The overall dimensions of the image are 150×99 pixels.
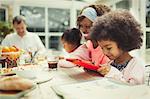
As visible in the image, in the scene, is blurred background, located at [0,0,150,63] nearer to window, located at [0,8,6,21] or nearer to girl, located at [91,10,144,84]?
window, located at [0,8,6,21]

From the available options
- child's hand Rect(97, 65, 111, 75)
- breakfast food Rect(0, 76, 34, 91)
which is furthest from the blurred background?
breakfast food Rect(0, 76, 34, 91)

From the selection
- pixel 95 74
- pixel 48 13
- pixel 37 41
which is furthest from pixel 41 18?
pixel 95 74

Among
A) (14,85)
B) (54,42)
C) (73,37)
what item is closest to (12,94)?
(14,85)

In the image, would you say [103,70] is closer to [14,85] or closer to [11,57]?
[14,85]

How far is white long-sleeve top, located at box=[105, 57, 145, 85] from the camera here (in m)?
1.25

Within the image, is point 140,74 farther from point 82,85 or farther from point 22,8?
point 22,8

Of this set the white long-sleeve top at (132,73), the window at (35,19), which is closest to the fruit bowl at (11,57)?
the white long-sleeve top at (132,73)

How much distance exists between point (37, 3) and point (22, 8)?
1.22ft

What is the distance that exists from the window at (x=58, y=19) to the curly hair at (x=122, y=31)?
14.6 feet

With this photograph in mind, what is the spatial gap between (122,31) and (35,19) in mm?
4681

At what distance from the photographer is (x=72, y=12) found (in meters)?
5.82

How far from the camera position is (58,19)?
19.9 ft

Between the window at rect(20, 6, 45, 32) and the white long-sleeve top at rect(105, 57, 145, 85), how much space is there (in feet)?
15.4

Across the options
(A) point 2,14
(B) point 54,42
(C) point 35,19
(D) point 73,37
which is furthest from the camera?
(B) point 54,42
